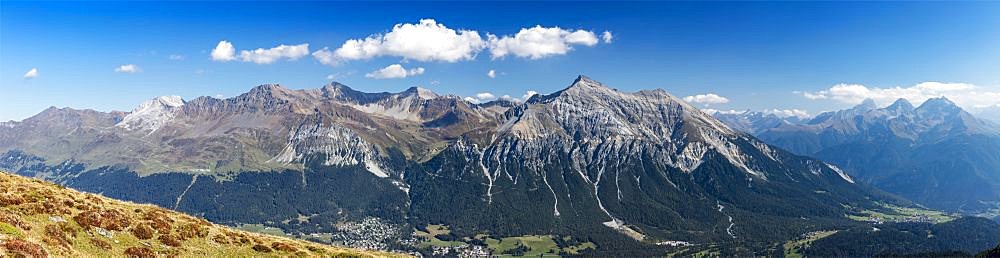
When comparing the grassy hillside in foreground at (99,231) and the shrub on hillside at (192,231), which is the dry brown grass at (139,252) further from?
the shrub on hillside at (192,231)

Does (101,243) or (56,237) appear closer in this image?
(56,237)

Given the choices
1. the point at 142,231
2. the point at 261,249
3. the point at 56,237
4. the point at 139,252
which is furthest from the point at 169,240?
the point at 56,237

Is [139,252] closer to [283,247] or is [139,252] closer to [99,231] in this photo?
[99,231]

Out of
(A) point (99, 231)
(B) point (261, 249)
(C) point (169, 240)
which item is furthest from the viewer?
(B) point (261, 249)

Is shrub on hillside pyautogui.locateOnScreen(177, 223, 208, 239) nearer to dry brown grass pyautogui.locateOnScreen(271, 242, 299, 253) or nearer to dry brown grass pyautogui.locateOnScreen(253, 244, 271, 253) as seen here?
dry brown grass pyautogui.locateOnScreen(253, 244, 271, 253)

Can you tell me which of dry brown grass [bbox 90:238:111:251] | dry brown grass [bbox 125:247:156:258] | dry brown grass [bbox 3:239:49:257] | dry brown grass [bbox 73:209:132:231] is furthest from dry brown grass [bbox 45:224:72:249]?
dry brown grass [bbox 3:239:49:257]

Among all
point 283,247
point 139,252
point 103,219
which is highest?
point 103,219

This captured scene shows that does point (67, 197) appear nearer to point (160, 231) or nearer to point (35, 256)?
point (160, 231)

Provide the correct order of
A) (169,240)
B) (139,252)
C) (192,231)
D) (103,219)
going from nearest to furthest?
(139,252) → (103,219) → (169,240) → (192,231)

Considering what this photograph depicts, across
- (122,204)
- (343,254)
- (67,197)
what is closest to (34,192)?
(67,197)
